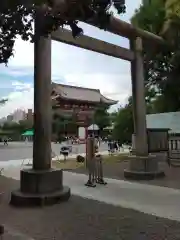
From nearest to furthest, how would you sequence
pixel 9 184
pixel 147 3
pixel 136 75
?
pixel 9 184 < pixel 136 75 < pixel 147 3

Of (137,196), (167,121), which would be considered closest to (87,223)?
(137,196)

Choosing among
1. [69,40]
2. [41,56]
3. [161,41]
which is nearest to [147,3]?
[161,41]

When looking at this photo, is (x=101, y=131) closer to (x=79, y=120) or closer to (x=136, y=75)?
(x=79, y=120)

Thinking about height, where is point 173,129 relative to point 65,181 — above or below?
above

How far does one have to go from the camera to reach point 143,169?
35.8 feet

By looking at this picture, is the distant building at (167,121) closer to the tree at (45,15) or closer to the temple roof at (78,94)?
the tree at (45,15)

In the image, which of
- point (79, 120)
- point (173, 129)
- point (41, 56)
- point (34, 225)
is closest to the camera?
point (34, 225)

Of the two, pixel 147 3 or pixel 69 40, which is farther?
pixel 147 3

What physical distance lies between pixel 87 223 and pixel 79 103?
48.8 metres

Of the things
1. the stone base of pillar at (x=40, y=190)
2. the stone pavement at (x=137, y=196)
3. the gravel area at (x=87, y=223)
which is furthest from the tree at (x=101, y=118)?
the gravel area at (x=87, y=223)

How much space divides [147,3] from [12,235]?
19756mm

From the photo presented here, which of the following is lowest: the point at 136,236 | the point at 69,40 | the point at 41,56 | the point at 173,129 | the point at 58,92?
the point at 136,236

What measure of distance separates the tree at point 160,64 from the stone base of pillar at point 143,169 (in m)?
7.59

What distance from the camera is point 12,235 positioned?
4816mm
